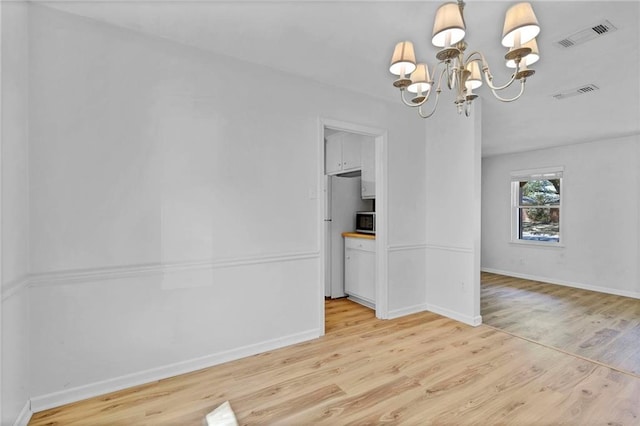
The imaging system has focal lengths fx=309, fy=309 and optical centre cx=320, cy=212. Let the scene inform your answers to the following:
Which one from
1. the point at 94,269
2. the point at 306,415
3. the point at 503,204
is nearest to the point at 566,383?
the point at 306,415

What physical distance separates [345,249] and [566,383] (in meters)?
2.69

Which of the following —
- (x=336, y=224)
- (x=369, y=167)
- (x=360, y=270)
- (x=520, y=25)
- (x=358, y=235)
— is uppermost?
(x=520, y=25)

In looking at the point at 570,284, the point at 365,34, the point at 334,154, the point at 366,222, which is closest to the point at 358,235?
the point at 366,222

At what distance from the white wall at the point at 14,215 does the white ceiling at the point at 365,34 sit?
18.6 inches

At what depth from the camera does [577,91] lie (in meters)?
3.24

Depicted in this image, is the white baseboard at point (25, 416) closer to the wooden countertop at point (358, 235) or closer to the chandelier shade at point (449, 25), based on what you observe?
the chandelier shade at point (449, 25)

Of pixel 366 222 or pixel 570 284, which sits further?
pixel 570 284

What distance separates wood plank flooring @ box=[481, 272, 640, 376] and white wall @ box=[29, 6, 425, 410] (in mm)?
2355

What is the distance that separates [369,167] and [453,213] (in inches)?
47.1

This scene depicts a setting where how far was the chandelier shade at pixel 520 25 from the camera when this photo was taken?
1.43m

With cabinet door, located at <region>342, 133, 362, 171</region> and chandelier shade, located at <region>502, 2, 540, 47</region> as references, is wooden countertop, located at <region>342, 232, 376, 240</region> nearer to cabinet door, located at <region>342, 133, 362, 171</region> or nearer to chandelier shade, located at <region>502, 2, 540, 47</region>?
cabinet door, located at <region>342, 133, 362, 171</region>

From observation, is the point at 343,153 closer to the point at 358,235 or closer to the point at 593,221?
the point at 358,235

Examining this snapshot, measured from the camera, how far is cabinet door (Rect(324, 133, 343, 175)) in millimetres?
4680

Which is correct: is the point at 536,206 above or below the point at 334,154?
below
